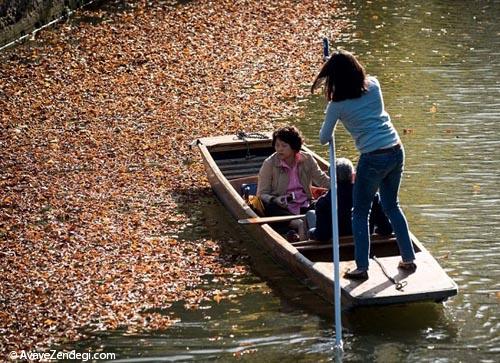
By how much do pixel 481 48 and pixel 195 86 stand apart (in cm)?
528

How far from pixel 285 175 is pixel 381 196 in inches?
92.0

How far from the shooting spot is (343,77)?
10.1m

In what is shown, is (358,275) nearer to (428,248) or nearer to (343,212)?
(343,212)

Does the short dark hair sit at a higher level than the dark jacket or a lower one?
higher

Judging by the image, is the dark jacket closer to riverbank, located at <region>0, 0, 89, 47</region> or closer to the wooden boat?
the wooden boat

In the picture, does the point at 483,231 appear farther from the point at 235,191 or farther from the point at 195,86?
the point at 195,86

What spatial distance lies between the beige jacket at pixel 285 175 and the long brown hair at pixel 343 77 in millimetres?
2723

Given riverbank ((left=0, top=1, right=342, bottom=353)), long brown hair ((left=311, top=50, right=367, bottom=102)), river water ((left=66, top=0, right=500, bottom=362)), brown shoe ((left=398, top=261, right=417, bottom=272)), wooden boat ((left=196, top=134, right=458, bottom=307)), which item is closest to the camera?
long brown hair ((left=311, top=50, right=367, bottom=102))

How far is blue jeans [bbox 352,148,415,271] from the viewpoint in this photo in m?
10.5

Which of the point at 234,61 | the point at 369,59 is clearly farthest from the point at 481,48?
the point at 234,61

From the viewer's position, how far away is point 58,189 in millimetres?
14953

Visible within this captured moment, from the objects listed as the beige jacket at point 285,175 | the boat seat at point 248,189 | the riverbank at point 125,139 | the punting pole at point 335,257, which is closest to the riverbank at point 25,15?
the riverbank at point 125,139

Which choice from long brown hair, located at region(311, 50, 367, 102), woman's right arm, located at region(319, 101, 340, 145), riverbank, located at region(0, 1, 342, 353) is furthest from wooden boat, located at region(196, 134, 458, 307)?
long brown hair, located at region(311, 50, 367, 102)

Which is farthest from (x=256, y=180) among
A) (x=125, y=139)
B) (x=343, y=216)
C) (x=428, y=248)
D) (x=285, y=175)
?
(x=125, y=139)
